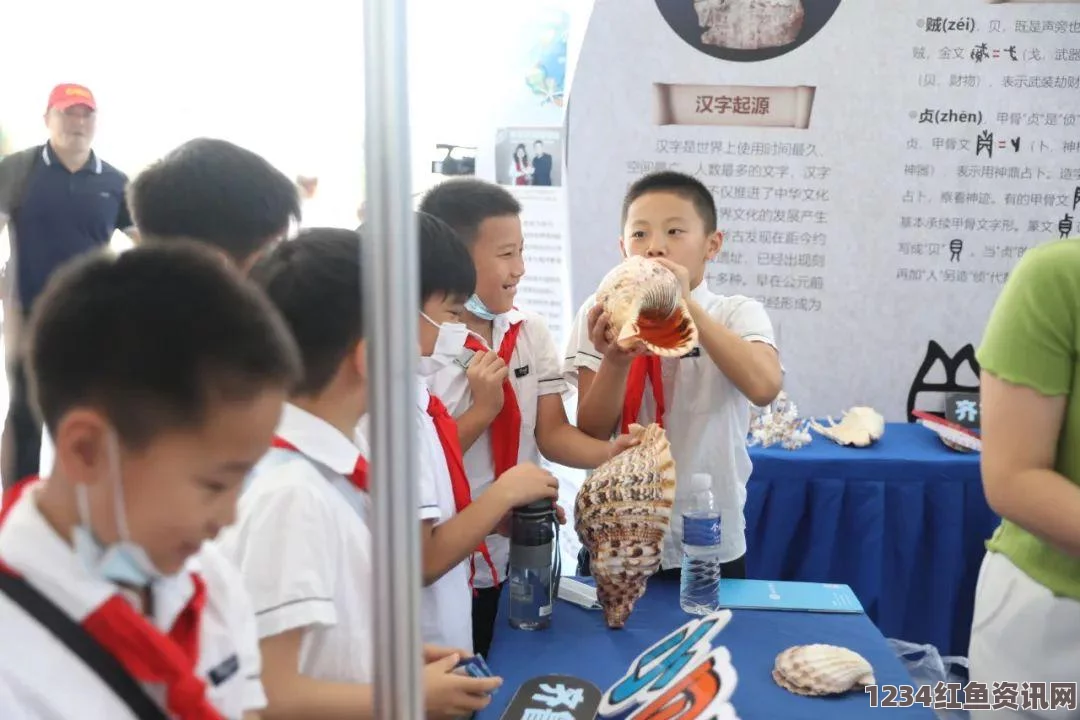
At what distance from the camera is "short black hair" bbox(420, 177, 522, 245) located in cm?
157

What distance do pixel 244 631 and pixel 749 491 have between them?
1881 millimetres

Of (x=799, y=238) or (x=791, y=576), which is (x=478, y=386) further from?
(x=799, y=238)

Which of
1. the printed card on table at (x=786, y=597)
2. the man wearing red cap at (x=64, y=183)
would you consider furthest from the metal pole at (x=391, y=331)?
the man wearing red cap at (x=64, y=183)

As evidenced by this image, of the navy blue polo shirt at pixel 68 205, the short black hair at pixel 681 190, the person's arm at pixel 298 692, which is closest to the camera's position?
the person's arm at pixel 298 692

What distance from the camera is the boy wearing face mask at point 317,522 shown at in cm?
77

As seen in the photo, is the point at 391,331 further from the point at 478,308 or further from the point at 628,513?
the point at 478,308

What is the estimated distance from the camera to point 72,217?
182cm

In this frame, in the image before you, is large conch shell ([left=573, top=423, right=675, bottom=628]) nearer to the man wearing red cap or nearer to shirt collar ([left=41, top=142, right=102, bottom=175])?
the man wearing red cap

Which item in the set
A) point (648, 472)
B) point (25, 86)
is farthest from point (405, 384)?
point (25, 86)

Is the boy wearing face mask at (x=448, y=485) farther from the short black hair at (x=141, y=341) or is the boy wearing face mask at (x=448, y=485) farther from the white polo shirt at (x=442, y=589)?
the short black hair at (x=141, y=341)

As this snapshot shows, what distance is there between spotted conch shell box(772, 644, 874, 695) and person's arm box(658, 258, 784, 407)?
52 cm

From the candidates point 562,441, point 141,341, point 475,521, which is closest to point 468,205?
point 562,441

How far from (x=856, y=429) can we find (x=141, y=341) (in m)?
2.32

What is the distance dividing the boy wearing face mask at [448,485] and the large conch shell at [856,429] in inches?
58.9
